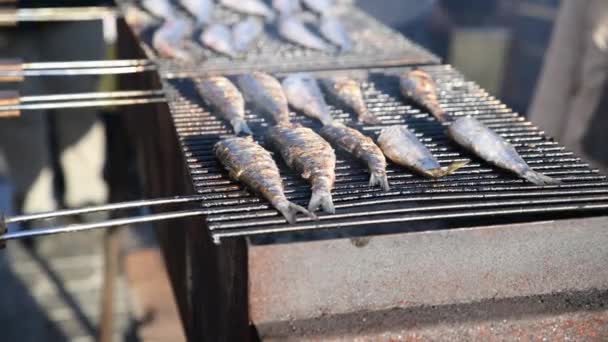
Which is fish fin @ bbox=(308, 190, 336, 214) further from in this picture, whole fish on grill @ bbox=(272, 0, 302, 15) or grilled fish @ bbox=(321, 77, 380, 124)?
whole fish on grill @ bbox=(272, 0, 302, 15)

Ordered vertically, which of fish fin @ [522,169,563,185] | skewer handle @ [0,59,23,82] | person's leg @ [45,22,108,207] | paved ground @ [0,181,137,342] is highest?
fish fin @ [522,169,563,185]

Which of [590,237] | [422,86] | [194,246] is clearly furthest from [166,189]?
[590,237]

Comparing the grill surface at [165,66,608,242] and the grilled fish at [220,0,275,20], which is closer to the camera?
the grill surface at [165,66,608,242]

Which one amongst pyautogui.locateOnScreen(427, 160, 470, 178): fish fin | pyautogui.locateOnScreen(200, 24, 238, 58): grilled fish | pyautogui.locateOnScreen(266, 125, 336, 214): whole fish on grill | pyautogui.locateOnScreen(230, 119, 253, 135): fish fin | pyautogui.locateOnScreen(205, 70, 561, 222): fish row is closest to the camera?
pyautogui.locateOnScreen(266, 125, 336, 214): whole fish on grill

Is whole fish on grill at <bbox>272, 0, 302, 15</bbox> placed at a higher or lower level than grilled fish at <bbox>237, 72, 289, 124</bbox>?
higher

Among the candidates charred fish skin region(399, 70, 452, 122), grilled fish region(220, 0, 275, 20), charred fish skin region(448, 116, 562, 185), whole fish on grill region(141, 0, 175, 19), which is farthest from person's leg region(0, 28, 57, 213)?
charred fish skin region(448, 116, 562, 185)

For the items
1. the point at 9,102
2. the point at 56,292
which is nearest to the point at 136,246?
the point at 56,292

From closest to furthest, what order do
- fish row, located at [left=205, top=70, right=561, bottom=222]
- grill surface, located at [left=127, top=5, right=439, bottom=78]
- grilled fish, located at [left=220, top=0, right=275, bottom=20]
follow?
fish row, located at [left=205, top=70, right=561, bottom=222] → grill surface, located at [left=127, top=5, right=439, bottom=78] → grilled fish, located at [left=220, top=0, right=275, bottom=20]
